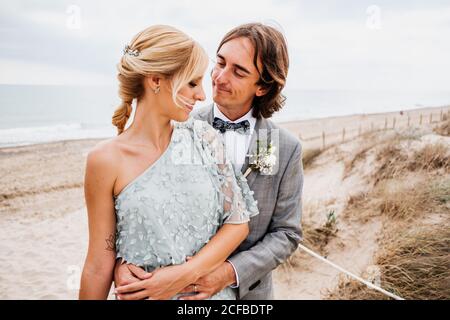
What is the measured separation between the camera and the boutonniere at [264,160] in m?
1.72

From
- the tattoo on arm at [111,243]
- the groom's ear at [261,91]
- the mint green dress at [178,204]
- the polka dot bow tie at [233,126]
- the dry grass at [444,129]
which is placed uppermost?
the groom's ear at [261,91]

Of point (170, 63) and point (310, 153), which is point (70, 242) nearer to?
point (310, 153)

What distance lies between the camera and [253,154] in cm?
174

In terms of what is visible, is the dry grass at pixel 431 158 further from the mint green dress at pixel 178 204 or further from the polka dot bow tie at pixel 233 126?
the mint green dress at pixel 178 204

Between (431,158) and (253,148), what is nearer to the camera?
(253,148)

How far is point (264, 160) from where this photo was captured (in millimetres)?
1738

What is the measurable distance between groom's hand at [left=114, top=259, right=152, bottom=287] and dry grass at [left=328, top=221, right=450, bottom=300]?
109 inches

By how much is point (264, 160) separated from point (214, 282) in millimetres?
557

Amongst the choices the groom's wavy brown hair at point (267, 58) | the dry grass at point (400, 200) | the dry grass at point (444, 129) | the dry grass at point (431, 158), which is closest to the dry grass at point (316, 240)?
the dry grass at point (400, 200)

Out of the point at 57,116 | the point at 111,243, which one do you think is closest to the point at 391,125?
the point at 111,243

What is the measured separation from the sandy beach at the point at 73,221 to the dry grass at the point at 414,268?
29 centimetres

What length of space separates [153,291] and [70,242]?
19.1ft

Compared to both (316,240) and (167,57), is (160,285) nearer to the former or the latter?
(167,57)

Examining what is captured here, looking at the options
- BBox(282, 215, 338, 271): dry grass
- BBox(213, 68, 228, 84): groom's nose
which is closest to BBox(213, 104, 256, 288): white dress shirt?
BBox(213, 68, 228, 84): groom's nose
